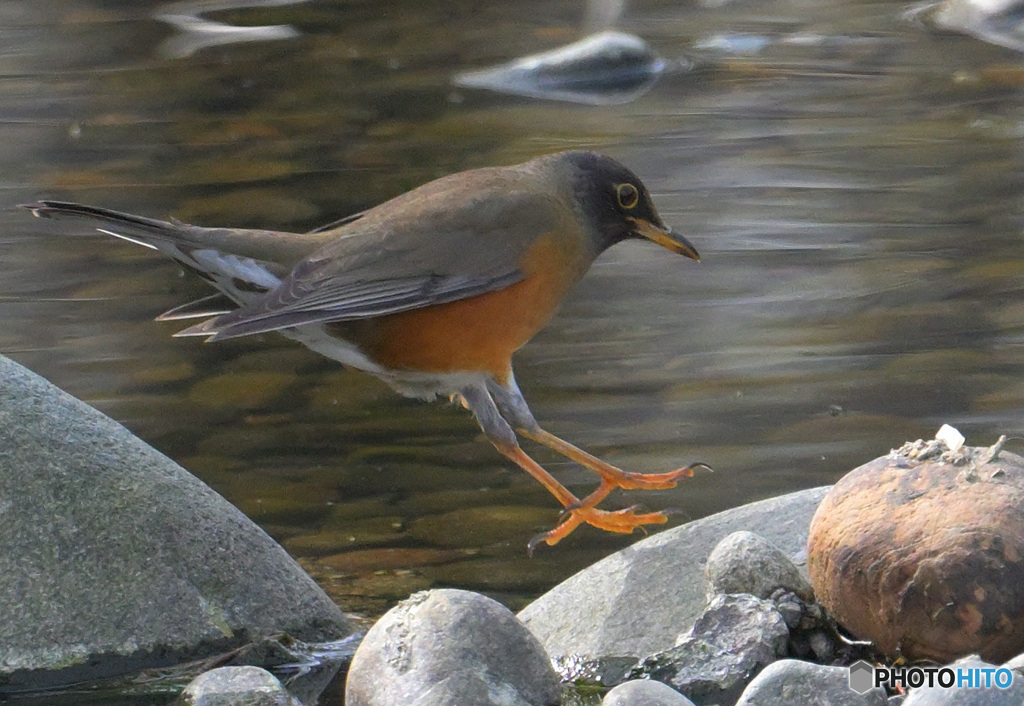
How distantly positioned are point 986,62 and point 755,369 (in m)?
6.88

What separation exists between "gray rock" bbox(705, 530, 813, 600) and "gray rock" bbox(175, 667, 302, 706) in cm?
123

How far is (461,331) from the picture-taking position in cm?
551

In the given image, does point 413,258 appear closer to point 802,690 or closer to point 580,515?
point 580,515

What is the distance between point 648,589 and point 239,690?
4.30 feet

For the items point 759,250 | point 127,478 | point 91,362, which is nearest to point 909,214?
point 759,250

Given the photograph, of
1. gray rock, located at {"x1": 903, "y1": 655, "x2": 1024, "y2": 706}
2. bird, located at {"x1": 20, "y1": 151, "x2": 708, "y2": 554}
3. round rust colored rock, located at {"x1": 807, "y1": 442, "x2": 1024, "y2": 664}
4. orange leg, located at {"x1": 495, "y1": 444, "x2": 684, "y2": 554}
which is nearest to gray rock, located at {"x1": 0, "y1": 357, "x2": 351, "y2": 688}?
bird, located at {"x1": 20, "y1": 151, "x2": 708, "y2": 554}

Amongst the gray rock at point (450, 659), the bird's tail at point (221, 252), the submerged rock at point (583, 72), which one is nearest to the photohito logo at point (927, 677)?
the gray rock at point (450, 659)

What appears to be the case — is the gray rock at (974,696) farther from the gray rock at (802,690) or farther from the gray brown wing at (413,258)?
the gray brown wing at (413,258)

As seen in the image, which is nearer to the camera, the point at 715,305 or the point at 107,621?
the point at 107,621

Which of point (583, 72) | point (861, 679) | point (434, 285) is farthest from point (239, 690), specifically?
point (583, 72)

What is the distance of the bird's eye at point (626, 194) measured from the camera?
5969mm

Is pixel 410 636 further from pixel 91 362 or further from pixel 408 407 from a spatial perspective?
pixel 91 362

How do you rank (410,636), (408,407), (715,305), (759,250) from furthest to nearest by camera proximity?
1. (759,250)
2. (715,305)
3. (408,407)
4. (410,636)

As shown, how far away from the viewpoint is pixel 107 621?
4820 millimetres
